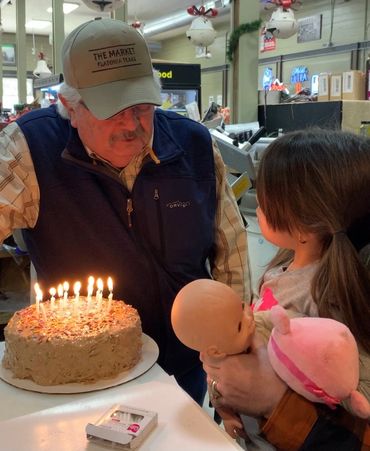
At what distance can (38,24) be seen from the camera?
12.3 meters

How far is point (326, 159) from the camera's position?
108cm

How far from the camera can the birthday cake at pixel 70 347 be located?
1135 mm

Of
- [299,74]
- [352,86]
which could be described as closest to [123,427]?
[352,86]

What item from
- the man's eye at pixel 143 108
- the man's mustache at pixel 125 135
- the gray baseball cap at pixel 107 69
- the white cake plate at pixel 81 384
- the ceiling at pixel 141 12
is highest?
the ceiling at pixel 141 12

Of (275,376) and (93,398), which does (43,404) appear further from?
(275,376)

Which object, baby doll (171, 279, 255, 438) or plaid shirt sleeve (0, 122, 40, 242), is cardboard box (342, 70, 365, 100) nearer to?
plaid shirt sleeve (0, 122, 40, 242)

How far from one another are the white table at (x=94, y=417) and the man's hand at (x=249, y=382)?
0.07 metres

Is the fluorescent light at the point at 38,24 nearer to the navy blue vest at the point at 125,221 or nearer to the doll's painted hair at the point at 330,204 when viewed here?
the navy blue vest at the point at 125,221

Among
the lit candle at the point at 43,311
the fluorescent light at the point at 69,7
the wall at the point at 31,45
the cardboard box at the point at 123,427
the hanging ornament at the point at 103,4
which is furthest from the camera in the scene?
the wall at the point at 31,45

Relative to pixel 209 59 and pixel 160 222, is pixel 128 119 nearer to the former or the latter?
pixel 160 222

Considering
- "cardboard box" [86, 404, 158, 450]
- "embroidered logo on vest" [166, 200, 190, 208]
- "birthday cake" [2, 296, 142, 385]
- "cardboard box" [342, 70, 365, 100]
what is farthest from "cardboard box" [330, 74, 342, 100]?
"cardboard box" [86, 404, 158, 450]

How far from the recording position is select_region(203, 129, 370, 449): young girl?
997 mm

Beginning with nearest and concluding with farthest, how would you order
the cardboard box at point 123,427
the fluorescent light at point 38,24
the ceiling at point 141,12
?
the cardboard box at point 123,427 < the ceiling at point 141,12 < the fluorescent light at point 38,24

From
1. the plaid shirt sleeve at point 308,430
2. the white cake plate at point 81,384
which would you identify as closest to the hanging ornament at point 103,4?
the white cake plate at point 81,384
